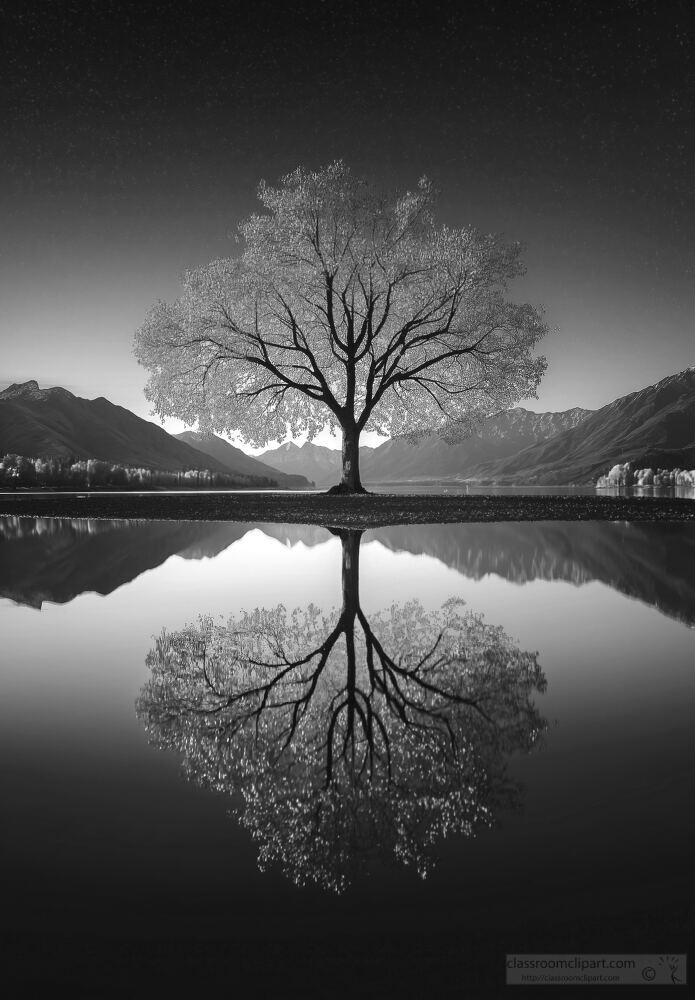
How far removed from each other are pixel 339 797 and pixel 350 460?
28.3 meters

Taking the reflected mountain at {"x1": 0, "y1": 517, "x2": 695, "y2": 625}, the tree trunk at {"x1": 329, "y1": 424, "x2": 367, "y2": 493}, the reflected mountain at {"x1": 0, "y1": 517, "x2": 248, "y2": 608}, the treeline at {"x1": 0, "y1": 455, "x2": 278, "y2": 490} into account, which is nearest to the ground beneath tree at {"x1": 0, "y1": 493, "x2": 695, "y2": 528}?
the reflected mountain at {"x1": 0, "y1": 517, "x2": 695, "y2": 625}

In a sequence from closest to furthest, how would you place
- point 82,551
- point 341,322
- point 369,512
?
1. point 82,551
2. point 369,512
3. point 341,322

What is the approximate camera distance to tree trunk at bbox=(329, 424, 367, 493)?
3002 centimetres

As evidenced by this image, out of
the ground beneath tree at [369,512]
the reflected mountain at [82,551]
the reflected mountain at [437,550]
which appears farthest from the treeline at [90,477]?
the reflected mountain at [437,550]

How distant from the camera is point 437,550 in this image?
12.1 m

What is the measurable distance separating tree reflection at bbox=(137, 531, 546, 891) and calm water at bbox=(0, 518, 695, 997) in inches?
0.6

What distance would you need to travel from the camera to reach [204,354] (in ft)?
95.7

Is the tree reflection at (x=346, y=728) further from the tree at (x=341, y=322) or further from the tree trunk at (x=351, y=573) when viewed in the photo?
the tree at (x=341, y=322)

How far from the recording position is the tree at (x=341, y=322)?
2703 cm

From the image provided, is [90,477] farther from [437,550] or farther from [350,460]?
[437,550]

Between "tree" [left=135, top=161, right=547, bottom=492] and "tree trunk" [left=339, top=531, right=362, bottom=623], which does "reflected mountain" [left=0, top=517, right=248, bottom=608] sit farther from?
"tree" [left=135, top=161, right=547, bottom=492]

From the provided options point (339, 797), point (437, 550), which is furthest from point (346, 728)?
point (437, 550)

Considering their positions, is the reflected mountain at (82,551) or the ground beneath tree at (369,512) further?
the ground beneath tree at (369,512)

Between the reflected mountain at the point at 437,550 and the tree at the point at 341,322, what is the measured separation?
1192cm
